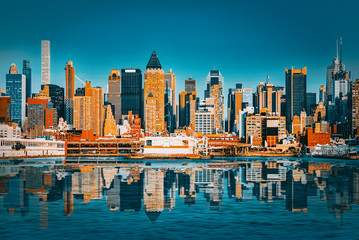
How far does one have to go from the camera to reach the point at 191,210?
3769 cm

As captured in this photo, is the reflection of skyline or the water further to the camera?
the reflection of skyline

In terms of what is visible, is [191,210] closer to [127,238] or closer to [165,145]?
[127,238]

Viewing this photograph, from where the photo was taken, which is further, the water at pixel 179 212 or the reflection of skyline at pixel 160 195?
the reflection of skyline at pixel 160 195

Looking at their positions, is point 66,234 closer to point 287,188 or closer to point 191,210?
point 191,210

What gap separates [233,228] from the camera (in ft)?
99.0

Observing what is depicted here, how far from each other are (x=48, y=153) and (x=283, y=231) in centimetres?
18229

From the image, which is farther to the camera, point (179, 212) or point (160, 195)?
point (160, 195)

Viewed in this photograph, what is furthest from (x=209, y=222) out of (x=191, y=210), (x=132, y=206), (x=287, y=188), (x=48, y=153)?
(x=48, y=153)

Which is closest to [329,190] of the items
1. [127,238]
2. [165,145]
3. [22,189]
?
[127,238]

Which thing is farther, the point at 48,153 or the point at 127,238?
the point at 48,153

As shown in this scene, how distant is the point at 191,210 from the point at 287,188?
2111 cm

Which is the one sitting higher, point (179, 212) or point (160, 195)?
point (179, 212)

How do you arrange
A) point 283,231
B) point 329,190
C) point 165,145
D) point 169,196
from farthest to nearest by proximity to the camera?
point 165,145 < point 329,190 < point 169,196 < point 283,231

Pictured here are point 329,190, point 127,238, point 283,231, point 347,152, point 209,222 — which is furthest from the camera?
point 347,152
